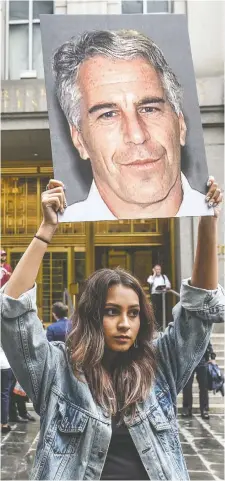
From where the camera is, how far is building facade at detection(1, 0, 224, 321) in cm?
1599

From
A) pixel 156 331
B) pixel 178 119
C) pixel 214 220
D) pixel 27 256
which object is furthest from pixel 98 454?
pixel 178 119

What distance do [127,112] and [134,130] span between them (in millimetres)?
89

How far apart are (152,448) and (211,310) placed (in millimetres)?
545

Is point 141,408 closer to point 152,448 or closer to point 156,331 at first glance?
point 152,448

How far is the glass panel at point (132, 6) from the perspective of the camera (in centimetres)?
1697

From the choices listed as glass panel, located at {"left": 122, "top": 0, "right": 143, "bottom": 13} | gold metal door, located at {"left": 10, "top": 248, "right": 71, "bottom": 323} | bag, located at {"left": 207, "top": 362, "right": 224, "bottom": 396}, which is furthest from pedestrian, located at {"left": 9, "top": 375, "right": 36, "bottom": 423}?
glass panel, located at {"left": 122, "top": 0, "right": 143, "bottom": 13}

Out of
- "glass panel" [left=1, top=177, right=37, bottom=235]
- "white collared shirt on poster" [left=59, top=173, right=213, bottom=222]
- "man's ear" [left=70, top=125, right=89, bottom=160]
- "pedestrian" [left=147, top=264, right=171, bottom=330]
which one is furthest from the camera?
"glass panel" [left=1, top=177, right=37, bottom=235]

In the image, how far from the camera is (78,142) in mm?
2582

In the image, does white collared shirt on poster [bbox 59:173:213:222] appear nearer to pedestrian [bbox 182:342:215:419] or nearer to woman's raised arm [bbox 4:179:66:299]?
woman's raised arm [bbox 4:179:66:299]

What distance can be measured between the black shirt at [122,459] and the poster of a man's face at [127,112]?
90cm

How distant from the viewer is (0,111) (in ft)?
51.0

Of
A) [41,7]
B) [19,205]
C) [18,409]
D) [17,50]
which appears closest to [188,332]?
[18,409]

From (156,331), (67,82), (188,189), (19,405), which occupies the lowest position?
(19,405)

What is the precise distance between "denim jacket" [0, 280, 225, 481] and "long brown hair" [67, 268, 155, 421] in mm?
39
